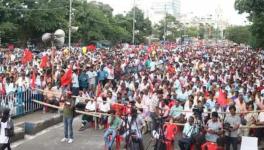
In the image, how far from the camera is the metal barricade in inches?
640

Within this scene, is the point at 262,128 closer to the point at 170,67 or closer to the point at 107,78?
the point at 107,78

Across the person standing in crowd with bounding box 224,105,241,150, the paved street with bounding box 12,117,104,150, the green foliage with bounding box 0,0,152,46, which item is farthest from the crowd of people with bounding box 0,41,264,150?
the green foliage with bounding box 0,0,152,46

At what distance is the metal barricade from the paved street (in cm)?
125

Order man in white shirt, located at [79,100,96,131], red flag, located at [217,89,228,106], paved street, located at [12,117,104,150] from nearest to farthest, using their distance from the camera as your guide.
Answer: paved street, located at [12,117,104,150] < red flag, located at [217,89,228,106] < man in white shirt, located at [79,100,96,131]

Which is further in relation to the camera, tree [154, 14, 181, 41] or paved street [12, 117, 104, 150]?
tree [154, 14, 181, 41]

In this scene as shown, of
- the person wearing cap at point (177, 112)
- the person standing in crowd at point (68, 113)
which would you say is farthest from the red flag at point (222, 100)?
the person standing in crowd at point (68, 113)

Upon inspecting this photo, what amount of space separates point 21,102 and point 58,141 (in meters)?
2.86

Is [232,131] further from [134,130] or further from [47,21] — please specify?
[47,21]

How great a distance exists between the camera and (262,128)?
14297mm

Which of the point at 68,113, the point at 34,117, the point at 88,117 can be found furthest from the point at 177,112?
the point at 34,117

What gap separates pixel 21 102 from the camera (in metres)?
17.2

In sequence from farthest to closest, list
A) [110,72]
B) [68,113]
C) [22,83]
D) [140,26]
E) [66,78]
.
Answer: [140,26], [110,72], [66,78], [22,83], [68,113]

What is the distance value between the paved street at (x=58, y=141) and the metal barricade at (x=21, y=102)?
4.09 ft

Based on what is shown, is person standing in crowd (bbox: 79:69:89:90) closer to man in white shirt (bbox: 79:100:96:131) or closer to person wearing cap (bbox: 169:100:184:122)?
man in white shirt (bbox: 79:100:96:131)
